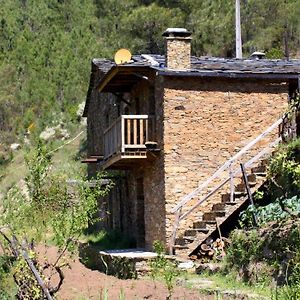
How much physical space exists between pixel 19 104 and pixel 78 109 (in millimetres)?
5966

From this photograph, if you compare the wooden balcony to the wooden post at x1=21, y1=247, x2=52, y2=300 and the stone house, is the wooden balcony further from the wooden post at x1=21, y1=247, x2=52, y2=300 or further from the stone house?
the wooden post at x1=21, y1=247, x2=52, y2=300

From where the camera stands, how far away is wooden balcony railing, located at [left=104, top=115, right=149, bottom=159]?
17203 mm

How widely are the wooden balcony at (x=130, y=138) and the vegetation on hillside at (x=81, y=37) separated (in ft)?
47.9

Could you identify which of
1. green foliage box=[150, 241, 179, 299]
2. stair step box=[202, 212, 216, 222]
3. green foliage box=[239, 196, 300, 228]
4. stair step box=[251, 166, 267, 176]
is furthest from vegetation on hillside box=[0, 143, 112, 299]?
stair step box=[251, 166, 267, 176]

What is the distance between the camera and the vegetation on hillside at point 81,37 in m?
33.0

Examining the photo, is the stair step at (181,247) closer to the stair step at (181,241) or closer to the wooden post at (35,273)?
the stair step at (181,241)

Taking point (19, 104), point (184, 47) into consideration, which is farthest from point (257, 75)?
point (19, 104)

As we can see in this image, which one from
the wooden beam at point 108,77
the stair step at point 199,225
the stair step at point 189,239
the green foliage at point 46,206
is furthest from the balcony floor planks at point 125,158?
the green foliage at point 46,206

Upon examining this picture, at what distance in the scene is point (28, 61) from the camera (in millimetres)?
50750

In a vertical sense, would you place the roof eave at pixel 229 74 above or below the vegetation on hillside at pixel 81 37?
below

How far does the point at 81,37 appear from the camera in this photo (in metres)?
51.1

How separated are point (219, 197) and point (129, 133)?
8.89ft

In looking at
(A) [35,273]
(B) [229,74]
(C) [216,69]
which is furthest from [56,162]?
(A) [35,273]

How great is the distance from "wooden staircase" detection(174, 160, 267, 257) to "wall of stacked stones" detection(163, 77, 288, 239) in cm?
59
